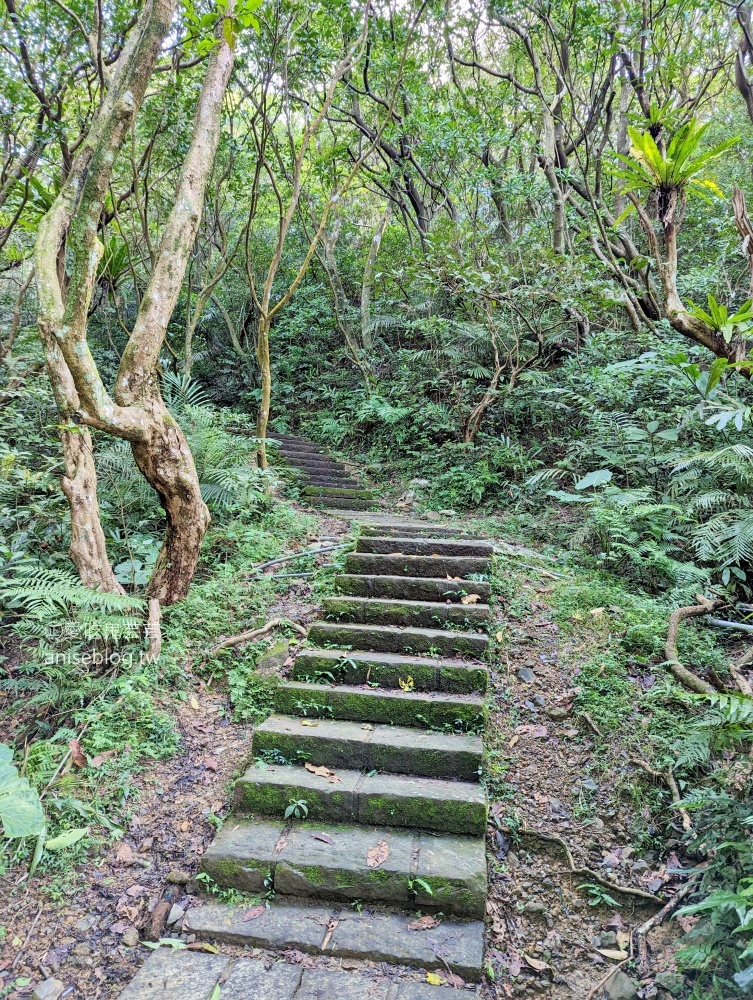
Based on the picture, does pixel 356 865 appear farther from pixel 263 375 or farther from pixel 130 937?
pixel 263 375

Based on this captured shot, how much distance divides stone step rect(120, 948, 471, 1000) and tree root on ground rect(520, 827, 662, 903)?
859 millimetres

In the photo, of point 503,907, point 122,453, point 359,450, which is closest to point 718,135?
point 359,450

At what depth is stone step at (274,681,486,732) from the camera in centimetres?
329

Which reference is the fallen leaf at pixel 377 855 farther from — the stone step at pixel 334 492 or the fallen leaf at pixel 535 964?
the stone step at pixel 334 492

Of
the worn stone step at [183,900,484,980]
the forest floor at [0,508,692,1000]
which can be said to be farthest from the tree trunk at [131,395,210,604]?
the worn stone step at [183,900,484,980]

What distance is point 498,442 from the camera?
7.30 m

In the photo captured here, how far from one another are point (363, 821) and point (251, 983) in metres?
0.82

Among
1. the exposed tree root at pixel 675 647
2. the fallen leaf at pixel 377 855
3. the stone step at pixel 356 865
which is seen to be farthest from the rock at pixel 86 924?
the exposed tree root at pixel 675 647

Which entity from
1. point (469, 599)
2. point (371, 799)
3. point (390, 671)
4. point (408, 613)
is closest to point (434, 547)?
point (469, 599)

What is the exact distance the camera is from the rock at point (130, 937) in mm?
2428

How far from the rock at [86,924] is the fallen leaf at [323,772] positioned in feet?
3.75

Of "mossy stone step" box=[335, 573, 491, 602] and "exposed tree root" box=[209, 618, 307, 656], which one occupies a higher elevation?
"mossy stone step" box=[335, 573, 491, 602]

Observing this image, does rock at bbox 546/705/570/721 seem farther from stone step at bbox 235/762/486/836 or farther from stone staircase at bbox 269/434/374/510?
stone staircase at bbox 269/434/374/510

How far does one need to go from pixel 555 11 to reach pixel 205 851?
9.54 m
